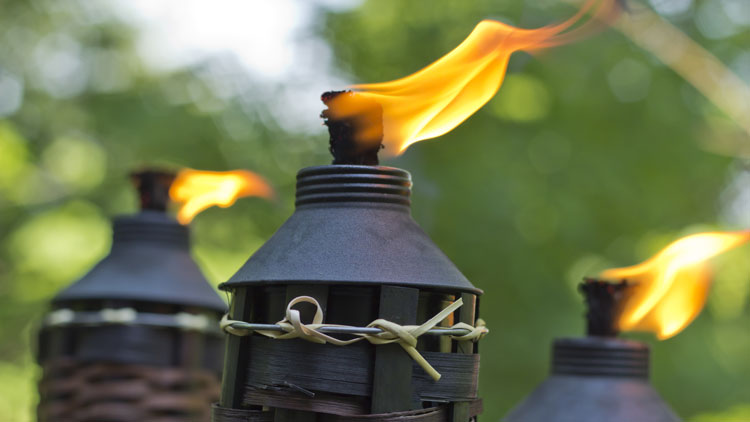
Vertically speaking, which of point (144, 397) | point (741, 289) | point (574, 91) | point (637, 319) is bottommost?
point (144, 397)

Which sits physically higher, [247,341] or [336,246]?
[336,246]

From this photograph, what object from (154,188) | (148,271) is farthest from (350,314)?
(154,188)

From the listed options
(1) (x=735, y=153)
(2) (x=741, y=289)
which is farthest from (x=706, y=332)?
(1) (x=735, y=153)

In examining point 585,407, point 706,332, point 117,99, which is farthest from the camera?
point 117,99

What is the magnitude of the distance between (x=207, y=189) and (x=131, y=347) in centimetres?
54

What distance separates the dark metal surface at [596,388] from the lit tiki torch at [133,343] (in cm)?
79

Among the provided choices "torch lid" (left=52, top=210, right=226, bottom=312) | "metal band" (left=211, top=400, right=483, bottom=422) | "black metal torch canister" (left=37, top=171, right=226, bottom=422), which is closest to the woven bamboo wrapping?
"black metal torch canister" (left=37, top=171, right=226, bottom=422)

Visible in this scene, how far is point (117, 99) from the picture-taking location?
7.11 m

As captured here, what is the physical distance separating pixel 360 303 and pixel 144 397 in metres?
0.97

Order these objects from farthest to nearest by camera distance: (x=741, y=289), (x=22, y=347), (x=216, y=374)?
(x=22, y=347) → (x=741, y=289) → (x=216, y=374)

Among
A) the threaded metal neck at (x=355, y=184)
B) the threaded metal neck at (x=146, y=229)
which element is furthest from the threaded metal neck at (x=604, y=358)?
the threaded metal neck at (x=146, y=229)

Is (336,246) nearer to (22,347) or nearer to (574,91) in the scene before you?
(574,91)

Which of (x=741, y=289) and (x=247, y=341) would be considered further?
(x=741, y=289)

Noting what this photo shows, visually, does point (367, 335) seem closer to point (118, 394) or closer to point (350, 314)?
point (350, 314)
